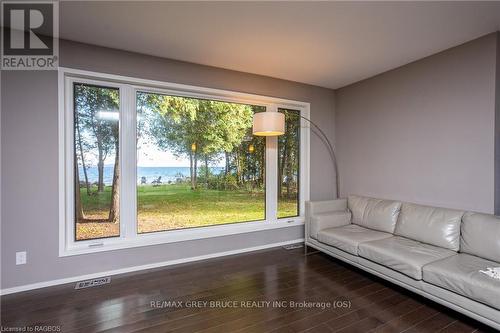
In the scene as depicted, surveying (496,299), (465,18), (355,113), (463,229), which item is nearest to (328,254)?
(463,229)

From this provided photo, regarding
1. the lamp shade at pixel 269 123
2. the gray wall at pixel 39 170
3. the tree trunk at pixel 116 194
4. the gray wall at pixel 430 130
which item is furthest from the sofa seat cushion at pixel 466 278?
the tree trunk at pixel 116 194

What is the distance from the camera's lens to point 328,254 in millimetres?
3393

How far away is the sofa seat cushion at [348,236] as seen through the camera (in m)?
2.94

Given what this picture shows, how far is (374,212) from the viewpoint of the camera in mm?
3432

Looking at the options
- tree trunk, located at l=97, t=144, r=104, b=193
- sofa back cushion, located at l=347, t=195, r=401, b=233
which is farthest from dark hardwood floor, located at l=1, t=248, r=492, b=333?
tree trunk, located at l=97, t=144, r=104, b=193

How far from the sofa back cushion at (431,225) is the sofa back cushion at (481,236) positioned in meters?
0.07

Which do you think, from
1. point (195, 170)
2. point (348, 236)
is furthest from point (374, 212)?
point (195, 170)

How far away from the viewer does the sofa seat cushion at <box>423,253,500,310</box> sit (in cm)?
185

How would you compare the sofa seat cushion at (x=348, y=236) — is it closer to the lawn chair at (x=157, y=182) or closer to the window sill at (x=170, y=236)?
the window sill at (x=170, y=236)

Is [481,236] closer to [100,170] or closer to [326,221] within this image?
[326,221]

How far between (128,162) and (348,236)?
2805 millimetres

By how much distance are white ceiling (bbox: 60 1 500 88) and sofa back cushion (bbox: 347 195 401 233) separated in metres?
1.86

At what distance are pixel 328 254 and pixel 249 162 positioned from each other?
171cm

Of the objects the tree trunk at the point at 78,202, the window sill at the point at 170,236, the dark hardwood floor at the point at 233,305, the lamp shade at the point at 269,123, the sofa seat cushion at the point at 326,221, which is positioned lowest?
the dark hardwood floor at the point at 233,305
